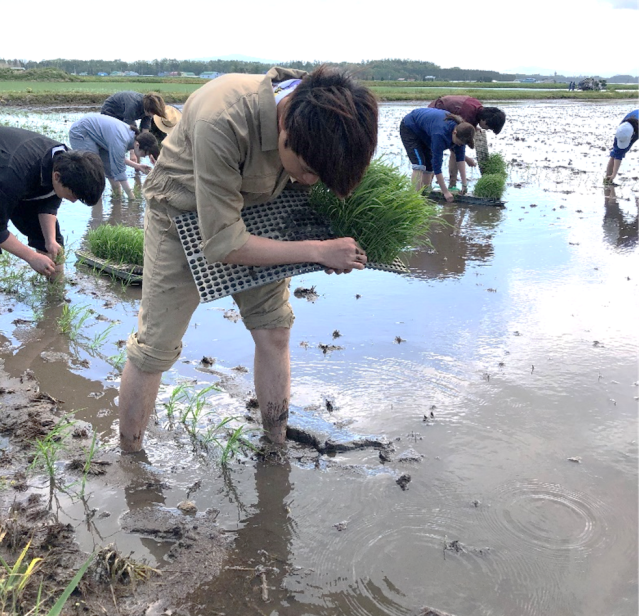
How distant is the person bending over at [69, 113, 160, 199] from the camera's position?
705 centimetres

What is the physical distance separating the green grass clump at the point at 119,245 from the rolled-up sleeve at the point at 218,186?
341 cm

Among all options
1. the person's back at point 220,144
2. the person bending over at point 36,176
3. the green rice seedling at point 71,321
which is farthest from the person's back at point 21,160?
the person's back at point 220,144

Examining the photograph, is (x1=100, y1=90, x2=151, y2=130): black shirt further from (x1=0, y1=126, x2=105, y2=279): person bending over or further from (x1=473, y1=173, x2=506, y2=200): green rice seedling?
(x1=0, y1=126, x2=105, y2=279): person bending over

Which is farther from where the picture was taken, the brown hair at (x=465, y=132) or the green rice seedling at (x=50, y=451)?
the brown hair at (x=465, y=132)

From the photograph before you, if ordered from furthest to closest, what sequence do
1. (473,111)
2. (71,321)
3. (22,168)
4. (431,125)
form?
1. (473,111)
2. (431,125)
3. (71,321)
4. (22,168)

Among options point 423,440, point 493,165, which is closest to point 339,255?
point 423,440

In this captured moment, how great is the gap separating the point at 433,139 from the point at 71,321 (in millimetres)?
4862

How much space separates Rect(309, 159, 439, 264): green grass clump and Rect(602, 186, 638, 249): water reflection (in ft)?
14.3

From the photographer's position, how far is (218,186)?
2.04 meters

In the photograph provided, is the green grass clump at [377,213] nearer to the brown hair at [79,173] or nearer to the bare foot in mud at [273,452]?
the bare foot in mud at [273,452]

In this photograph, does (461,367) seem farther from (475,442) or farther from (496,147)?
(496,147)

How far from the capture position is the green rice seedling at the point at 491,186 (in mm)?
8117

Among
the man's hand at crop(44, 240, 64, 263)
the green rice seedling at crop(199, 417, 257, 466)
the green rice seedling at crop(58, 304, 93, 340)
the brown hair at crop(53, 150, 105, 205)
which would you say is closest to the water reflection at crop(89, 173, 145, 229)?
the man's hand at crop(44, 240, 64, 263)

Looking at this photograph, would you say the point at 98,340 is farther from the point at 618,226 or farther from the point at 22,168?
the point at 618,226
